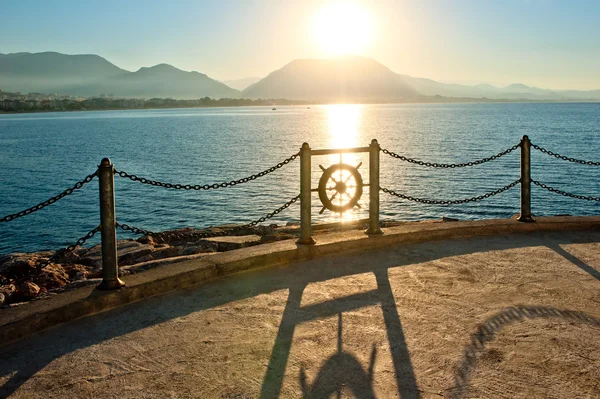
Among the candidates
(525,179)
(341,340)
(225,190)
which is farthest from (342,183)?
(225,190)

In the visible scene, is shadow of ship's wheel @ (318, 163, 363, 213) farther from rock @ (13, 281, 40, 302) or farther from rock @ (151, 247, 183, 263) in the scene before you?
rock @ (151, 247, 183, 263)

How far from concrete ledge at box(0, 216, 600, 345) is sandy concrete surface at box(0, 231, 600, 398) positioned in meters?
0.14

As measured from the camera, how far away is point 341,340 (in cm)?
470

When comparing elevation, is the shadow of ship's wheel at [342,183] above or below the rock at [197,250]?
above

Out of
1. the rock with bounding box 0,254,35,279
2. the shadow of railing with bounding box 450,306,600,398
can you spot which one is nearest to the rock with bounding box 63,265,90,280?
the rock with bounding box 0,254,35,279

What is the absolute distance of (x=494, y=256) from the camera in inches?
287

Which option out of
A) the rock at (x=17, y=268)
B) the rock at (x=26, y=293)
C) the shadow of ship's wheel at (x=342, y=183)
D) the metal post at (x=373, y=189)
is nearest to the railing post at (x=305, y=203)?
the shadow of ship's wheel at (x=342, y=183)

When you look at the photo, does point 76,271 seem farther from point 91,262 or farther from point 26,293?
point 26,293

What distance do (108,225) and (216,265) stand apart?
1.29 metres

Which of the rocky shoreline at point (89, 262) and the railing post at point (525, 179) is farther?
the rocky shoreline at point (89, 262)

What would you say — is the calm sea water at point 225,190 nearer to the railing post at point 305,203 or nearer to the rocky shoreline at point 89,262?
the railing post at point 305,203

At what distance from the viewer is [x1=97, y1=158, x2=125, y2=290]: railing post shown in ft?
18.6

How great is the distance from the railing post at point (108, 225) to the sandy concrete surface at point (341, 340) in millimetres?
383

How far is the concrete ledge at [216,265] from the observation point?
5094 mm
